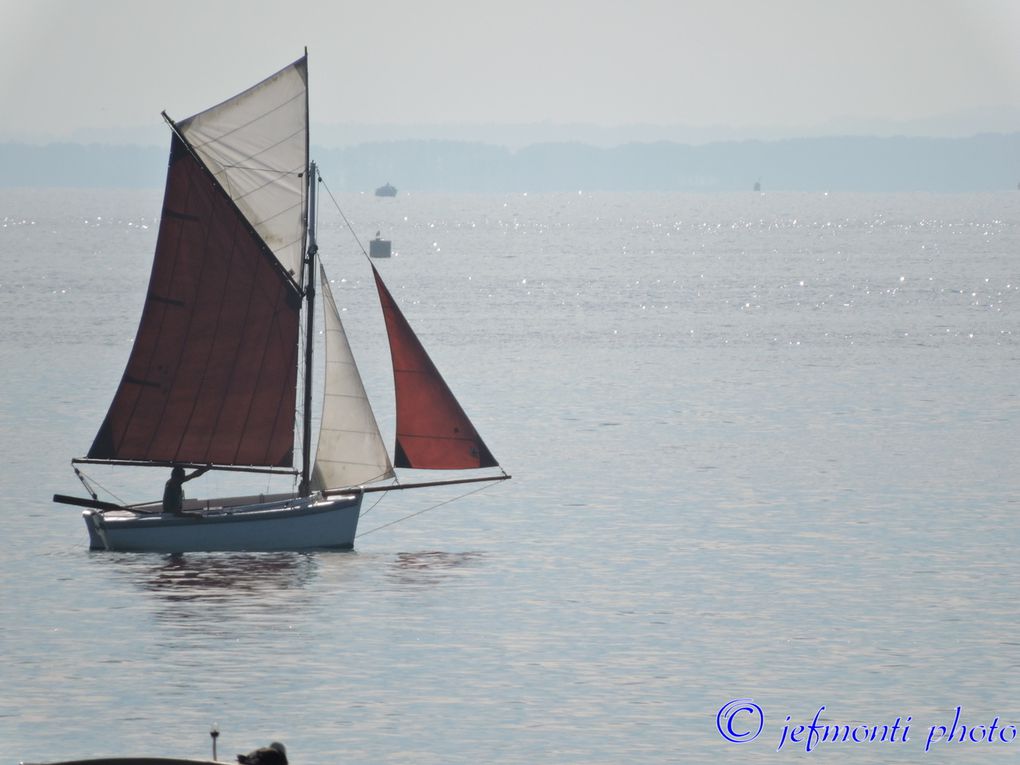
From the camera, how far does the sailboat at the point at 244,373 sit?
42.4 m

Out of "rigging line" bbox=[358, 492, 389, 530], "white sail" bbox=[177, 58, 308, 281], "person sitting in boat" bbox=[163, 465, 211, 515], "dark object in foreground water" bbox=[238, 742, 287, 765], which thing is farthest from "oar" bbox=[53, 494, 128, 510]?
"dark object in foreground water" bbox=[238, 742, 287, 765]

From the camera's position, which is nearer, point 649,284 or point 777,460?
point 777,460

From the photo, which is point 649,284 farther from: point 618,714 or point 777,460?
point 618,714

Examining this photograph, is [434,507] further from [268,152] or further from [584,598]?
[584,598]

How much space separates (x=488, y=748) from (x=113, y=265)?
171849 mm

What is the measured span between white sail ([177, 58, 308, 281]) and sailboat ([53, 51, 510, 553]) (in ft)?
0.12

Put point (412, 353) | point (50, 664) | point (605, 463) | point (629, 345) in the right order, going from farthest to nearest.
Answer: point (629, 345) < point (605, 463) < point (412, 353) < point (50, 664)

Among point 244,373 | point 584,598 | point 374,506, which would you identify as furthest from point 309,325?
point 374,506

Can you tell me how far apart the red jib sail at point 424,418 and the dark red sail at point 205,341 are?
2641 millimetres

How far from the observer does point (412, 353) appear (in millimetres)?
42594

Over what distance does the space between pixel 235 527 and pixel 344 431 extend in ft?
Answer: 11.1

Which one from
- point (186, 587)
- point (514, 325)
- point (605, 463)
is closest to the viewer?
point (186, 587)

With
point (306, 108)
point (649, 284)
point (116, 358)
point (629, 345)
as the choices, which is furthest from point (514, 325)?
point (306, 108)

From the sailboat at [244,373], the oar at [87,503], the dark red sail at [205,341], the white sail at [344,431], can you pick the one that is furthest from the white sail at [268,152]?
the oar at [87,503]
